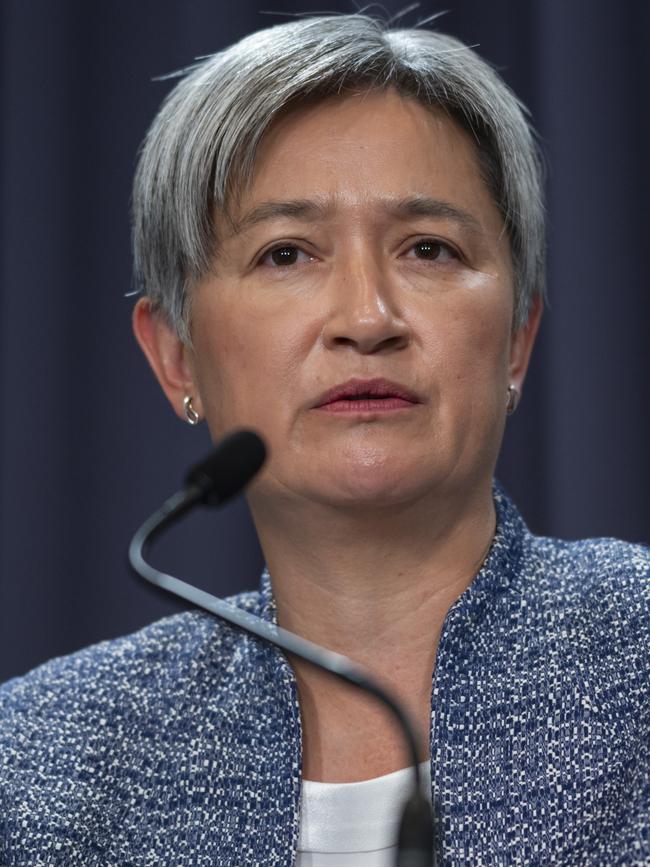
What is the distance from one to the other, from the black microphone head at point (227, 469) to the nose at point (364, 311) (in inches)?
12.8

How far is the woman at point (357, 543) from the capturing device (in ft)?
4.25

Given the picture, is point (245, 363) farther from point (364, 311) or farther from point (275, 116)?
point (275, 116)

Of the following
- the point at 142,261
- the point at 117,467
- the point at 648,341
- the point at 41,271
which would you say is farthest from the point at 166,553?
the point at 648,341

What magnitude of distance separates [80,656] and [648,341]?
969 mm

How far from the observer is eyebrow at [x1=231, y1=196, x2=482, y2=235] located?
4.55 ft

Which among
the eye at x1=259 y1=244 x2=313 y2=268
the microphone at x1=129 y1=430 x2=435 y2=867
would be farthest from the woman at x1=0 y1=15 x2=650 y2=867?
the microphone at x1=129 y1=430 x2=435 y2=867

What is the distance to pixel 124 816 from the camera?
140cm

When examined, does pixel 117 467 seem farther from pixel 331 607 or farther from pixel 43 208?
pixel 331 607

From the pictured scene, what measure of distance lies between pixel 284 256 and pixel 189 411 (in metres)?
0.26

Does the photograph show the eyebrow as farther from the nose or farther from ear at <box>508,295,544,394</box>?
ear at <box>508,295,544,394</box>

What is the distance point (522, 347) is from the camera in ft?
5.19

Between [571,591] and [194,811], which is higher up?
[571,591]

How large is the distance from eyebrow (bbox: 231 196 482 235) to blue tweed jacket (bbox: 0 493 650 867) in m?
0.32

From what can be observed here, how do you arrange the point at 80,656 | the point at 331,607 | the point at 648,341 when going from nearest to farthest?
the point at 331,607 → the point at 80,656 → the point at 648,341
